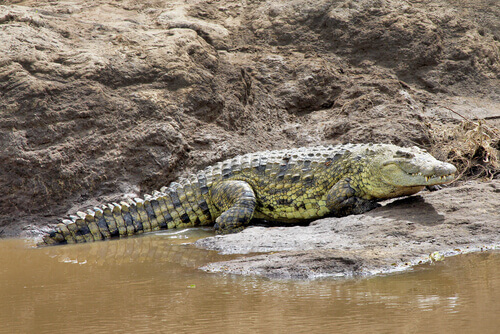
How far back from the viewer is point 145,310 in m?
2.93

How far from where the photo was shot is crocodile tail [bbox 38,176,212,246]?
5.64 metres

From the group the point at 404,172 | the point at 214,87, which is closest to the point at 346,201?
the point at 404,172

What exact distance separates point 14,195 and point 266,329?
16.4 ft

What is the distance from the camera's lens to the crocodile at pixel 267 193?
18.1ft

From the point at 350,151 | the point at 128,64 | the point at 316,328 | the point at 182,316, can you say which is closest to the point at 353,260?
the point at 316,328

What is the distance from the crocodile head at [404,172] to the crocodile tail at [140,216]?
2.09 meters

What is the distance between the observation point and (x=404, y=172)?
5250 mm

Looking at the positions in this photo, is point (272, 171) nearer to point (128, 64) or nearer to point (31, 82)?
point (128, 64)

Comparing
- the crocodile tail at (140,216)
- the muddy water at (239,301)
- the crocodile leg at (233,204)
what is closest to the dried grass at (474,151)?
the crocodile leg at (233,204)

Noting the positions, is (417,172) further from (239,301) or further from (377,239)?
(239,301)

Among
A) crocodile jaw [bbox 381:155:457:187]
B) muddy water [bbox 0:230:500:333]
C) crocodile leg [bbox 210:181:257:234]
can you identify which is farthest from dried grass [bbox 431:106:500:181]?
muddy water [bbox 0:230:500:333]

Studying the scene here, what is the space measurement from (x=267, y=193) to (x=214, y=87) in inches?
104

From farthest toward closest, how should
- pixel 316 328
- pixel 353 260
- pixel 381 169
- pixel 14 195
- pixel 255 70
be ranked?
1. pixel 255 70
2. pixel 14 195
3. pixel 381 169
4. pixel 353 260
5. pixel 316 328

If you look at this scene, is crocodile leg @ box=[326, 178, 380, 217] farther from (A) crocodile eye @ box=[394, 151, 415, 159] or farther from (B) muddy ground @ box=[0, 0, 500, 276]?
(A) crocodile eye @ box=[394, 151, 415, 159]
